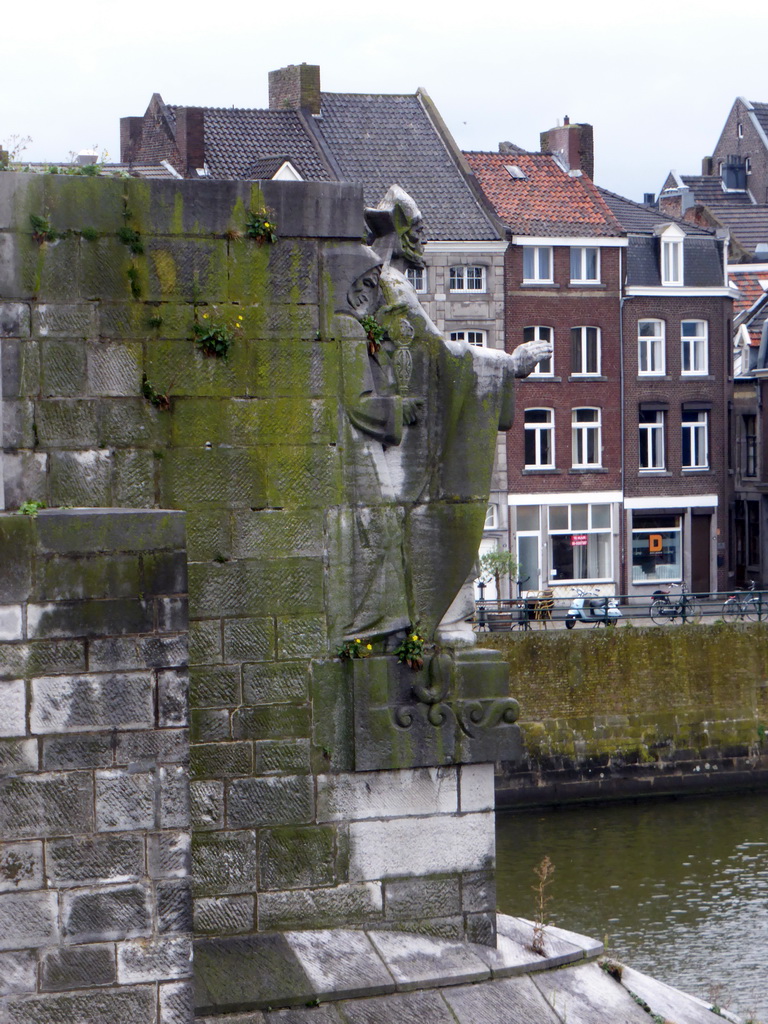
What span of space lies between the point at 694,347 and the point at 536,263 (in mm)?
6205

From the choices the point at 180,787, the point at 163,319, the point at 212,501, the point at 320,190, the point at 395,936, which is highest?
the point at 320,190

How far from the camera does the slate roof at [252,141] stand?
44.6m

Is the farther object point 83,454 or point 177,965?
point 83,454

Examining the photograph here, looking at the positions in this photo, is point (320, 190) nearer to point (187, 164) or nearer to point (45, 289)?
point (45, 289)

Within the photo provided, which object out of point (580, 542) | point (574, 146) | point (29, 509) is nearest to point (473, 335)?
point (580, 542)

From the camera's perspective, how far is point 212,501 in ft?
33.7

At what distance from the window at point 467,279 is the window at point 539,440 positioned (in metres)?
3.85

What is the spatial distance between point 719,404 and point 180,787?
43462mm

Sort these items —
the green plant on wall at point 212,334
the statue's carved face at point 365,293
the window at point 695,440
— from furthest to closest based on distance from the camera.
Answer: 1. the window at point 695,440
2. the statue's carved face at point 365,293
3. the green plant on wall at point 212,334

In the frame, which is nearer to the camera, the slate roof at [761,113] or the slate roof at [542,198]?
the slate roof at [542,198]

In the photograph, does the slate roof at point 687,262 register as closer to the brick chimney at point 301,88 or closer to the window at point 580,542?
the window at point 580,542

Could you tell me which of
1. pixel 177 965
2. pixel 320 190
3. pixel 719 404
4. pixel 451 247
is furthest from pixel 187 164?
pixel 177 965

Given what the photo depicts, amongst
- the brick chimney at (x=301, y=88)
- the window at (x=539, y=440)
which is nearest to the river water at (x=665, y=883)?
the window at (x=539, y=440)

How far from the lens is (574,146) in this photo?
50.4 metres
